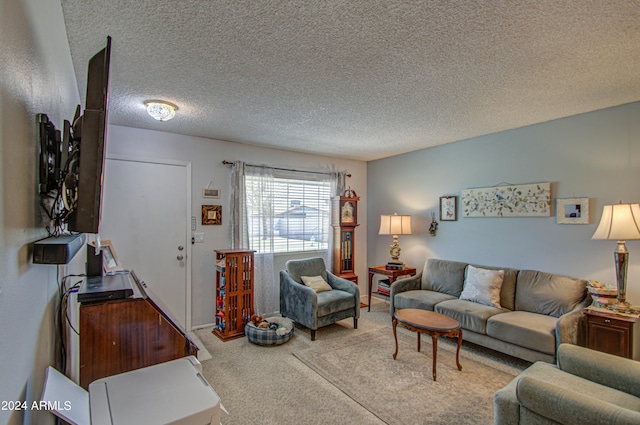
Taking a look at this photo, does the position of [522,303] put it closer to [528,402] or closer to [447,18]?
[528,402]

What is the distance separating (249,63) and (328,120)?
1.37 m

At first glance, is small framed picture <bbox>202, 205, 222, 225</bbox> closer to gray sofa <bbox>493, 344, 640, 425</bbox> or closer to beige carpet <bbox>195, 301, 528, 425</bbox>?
beige carpet <bbox>195, 301, 528, 425</bbox>

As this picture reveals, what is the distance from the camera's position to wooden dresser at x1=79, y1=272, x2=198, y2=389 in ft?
4.56

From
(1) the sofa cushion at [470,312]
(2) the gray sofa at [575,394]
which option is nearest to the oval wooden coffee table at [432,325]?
(1) the sofa cushion at [470,312]

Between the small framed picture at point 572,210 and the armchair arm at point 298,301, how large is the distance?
279 centimetres

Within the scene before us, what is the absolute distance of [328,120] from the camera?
3414 mm

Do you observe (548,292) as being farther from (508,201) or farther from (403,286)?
(403,286)

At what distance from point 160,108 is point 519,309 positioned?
419cm

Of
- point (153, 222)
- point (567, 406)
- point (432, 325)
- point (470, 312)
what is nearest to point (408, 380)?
point (432, 325)

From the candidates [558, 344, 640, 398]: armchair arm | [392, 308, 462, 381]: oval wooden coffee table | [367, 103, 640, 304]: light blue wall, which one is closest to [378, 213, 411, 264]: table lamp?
[367, 103, 640, 304]: light blue wall

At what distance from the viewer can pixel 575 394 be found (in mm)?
1514

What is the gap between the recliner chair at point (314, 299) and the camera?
145 inches

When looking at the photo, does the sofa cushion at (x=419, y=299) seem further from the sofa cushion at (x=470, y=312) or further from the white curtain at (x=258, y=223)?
the white curtain at (x=258, y=223)

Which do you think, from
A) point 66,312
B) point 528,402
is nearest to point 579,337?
point 528,402
